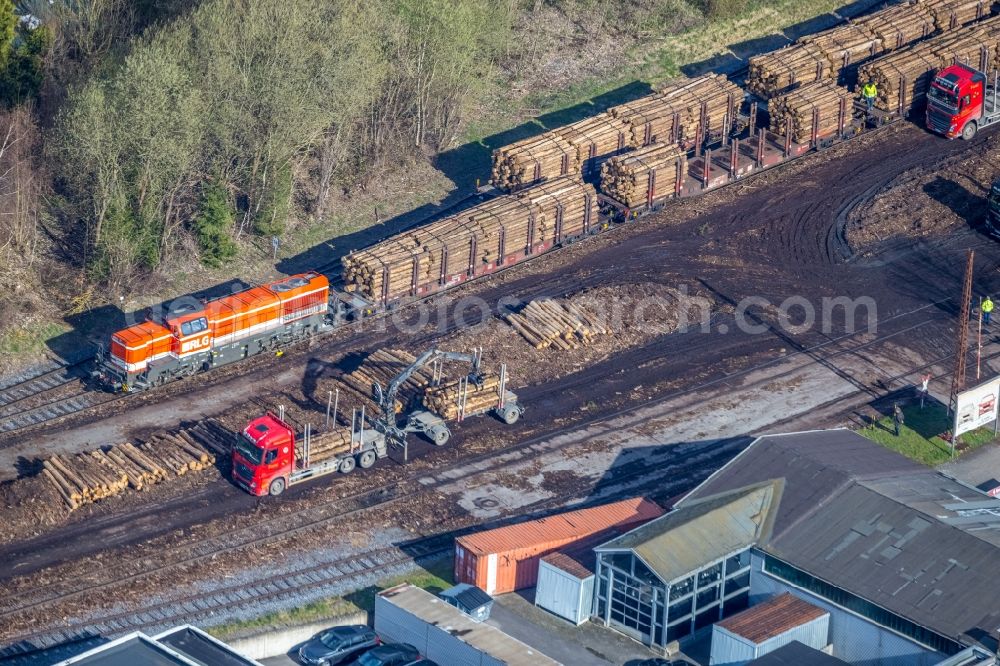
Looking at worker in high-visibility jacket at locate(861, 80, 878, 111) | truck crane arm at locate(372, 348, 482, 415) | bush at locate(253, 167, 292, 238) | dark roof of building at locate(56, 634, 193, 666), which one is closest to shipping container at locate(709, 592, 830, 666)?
truck crane arm at locate(372, 348, 482, 415)

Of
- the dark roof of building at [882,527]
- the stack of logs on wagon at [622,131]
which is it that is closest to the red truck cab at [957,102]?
the stack of logs on wagon at [622,131]

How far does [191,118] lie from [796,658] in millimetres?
35986

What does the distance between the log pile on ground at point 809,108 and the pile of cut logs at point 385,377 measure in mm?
25328

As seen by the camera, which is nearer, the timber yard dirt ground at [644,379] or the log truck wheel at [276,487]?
the timber yard dirt ground at [644,379]

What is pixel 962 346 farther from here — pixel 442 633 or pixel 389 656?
pixel 389 656

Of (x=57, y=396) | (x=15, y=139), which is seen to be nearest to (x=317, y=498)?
(x=57, y=396)

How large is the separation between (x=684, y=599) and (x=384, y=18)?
36458 millimetres

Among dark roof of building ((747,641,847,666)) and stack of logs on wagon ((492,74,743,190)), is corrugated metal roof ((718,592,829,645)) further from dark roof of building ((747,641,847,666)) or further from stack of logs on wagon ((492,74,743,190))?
stack of logs on wagon ((492,74,743,190))

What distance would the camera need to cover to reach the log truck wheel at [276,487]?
5862 centimetres

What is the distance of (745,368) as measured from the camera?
68125 mm

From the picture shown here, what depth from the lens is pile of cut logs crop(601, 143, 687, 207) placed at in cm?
7594

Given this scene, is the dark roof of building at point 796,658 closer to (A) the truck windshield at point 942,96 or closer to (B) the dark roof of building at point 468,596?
(B) the dark roof of building at point 468,596

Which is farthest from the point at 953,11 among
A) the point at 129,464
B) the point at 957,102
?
the point at 129,464

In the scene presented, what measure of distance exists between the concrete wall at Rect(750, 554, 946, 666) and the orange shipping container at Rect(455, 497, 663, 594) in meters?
6.56
